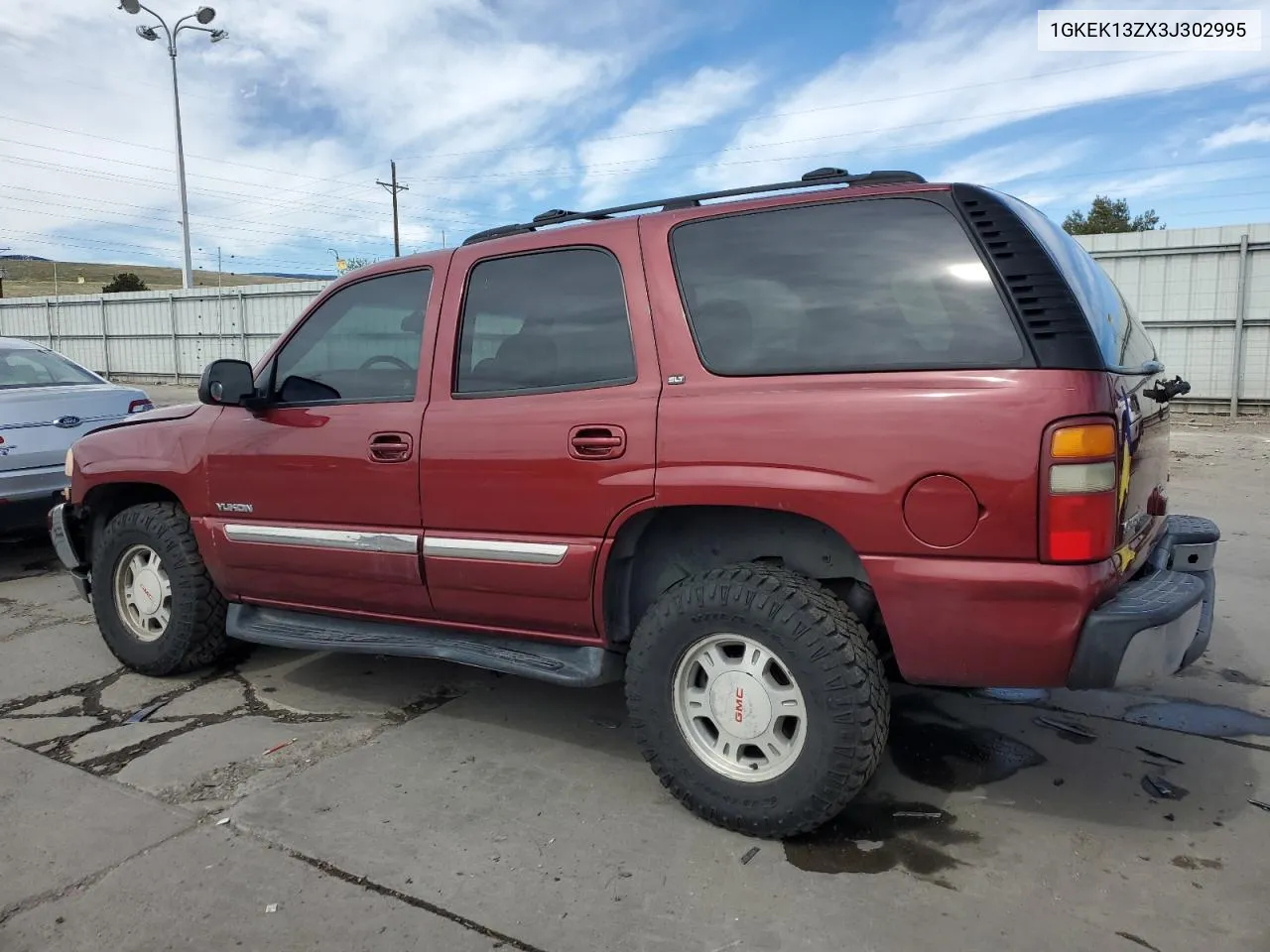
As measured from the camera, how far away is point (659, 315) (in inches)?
115

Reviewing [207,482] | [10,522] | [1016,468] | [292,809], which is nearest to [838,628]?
[1016,468]

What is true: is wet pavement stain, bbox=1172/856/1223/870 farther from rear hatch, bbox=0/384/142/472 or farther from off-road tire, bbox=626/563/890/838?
rear hatch, bbox=0/384/142/472

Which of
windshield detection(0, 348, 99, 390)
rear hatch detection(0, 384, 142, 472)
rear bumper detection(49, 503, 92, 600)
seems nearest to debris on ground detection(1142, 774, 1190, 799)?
rear bumper detection(49, 503, 92, 600)

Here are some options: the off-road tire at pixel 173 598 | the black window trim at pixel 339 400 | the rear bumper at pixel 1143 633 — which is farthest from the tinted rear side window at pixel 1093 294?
the off-road tire at pixel 173 598

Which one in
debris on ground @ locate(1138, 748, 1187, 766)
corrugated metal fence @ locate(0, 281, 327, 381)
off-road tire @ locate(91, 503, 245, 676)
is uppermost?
corrugated metal fence @ locate(0, 281, 327, 381)

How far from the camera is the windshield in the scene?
6.83 meters

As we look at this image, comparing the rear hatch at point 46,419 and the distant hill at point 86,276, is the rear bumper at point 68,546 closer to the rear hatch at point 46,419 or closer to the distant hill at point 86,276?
the rear hatch at point 46,419

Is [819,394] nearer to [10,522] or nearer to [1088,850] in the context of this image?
[1088,850]

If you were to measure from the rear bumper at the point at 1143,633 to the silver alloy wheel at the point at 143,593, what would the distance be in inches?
147

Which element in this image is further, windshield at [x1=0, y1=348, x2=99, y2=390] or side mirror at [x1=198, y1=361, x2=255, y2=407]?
windshield at [x1=0, y1=348, x2=99, y2=390]

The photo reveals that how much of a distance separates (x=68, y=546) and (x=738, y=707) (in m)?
3.59

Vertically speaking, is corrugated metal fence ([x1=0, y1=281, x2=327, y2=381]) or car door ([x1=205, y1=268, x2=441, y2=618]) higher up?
corrugated metal fence ([x1=0, y1=281, x2=327, y2=381])

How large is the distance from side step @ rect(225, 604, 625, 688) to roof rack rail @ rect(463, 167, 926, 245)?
1513 millimetres

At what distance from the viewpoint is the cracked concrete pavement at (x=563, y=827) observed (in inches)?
92.6
